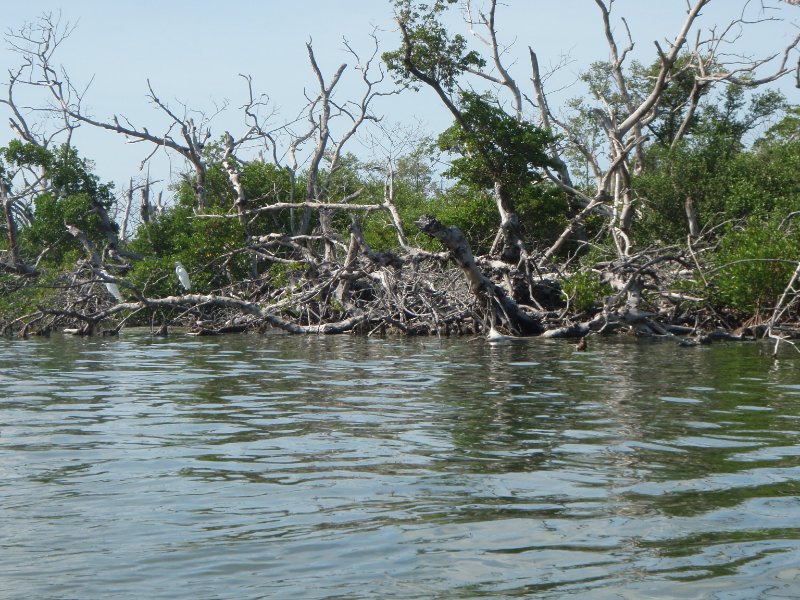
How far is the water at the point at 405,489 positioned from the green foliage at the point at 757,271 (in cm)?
629

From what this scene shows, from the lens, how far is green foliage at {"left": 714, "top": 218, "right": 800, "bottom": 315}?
1689 centimetres

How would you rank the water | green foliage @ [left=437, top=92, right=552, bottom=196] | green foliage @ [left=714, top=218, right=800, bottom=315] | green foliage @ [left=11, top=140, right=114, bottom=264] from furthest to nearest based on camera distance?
green foliage @ [left=11, top=140, right=114, bottom=264] < green foliage @ [left=437, top=92, right=552, bottom=196] < green foliage @ [left=714, top=218, right=800, bottom=315] < the water

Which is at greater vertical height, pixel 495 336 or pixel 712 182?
pixel 712 182

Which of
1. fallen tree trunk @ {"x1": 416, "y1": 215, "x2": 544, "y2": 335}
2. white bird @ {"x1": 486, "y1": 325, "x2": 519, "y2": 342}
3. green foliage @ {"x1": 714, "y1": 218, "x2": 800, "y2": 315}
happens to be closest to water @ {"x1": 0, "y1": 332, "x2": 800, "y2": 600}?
fallen tree trunk @ {"x1": 416, "y1": 215, "x2": 544, "y2": 335}

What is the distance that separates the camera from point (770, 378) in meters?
11.1

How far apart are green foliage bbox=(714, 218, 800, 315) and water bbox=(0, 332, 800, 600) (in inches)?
248

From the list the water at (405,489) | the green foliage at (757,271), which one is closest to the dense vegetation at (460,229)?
the green foliage at (757,271)

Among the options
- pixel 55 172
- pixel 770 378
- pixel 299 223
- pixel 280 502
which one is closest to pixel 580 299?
pixel 770 378

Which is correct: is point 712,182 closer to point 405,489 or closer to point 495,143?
point 495,143

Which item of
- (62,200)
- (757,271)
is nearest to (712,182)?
(757,271)

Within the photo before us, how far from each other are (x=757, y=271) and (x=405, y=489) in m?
12.8

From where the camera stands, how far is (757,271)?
666 inches

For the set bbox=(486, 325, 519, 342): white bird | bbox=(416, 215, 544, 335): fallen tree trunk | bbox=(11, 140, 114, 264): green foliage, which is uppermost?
bbox=(11, 140, 114, 264): green foliage

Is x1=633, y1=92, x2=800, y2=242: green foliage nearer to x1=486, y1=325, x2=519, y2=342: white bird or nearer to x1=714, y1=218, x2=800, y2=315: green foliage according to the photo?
x1=714, y1=218, x2=800, y2=315: green foliage
